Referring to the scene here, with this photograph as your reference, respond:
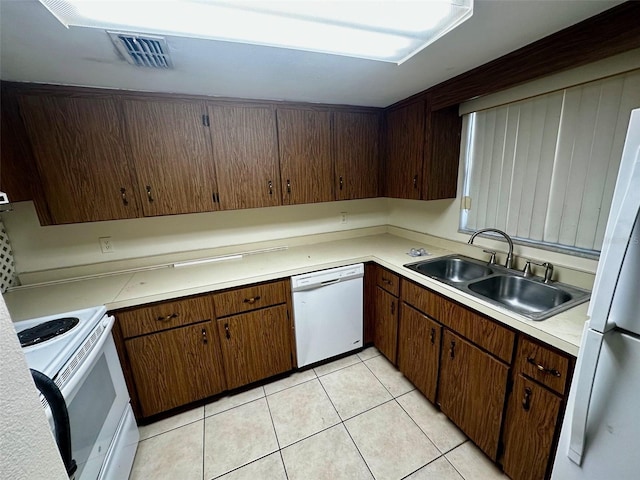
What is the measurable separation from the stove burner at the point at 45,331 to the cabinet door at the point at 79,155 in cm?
74

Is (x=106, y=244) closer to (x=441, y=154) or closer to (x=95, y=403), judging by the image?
(x=95, y=403)

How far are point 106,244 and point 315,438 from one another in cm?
197

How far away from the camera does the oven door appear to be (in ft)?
3.29

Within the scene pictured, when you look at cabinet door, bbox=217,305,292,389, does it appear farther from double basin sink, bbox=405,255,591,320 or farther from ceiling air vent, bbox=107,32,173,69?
ceiling air vent, bbox=107,32,173,69

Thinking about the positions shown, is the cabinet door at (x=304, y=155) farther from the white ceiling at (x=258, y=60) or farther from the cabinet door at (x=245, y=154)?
the white ceiling at (x=258, y=60)

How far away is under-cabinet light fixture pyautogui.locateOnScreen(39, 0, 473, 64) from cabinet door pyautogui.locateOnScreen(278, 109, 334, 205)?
965 mm

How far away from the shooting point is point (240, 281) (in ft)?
5.86

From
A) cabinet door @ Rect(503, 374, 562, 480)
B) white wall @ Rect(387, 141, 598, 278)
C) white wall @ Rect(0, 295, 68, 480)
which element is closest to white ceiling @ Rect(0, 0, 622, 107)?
white wall @ Rect(387, 141, 598, 278)

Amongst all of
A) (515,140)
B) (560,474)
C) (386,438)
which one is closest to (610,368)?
(560,474)

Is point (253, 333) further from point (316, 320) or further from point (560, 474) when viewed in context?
point (560, 474)

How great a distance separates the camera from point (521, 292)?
5.38 ft

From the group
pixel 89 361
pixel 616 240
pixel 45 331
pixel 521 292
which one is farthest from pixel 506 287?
pixel 45 331

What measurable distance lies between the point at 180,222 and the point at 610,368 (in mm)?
2435

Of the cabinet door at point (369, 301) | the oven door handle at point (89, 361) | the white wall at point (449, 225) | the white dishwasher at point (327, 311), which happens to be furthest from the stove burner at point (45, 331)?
the white wall at point (449, 225)
